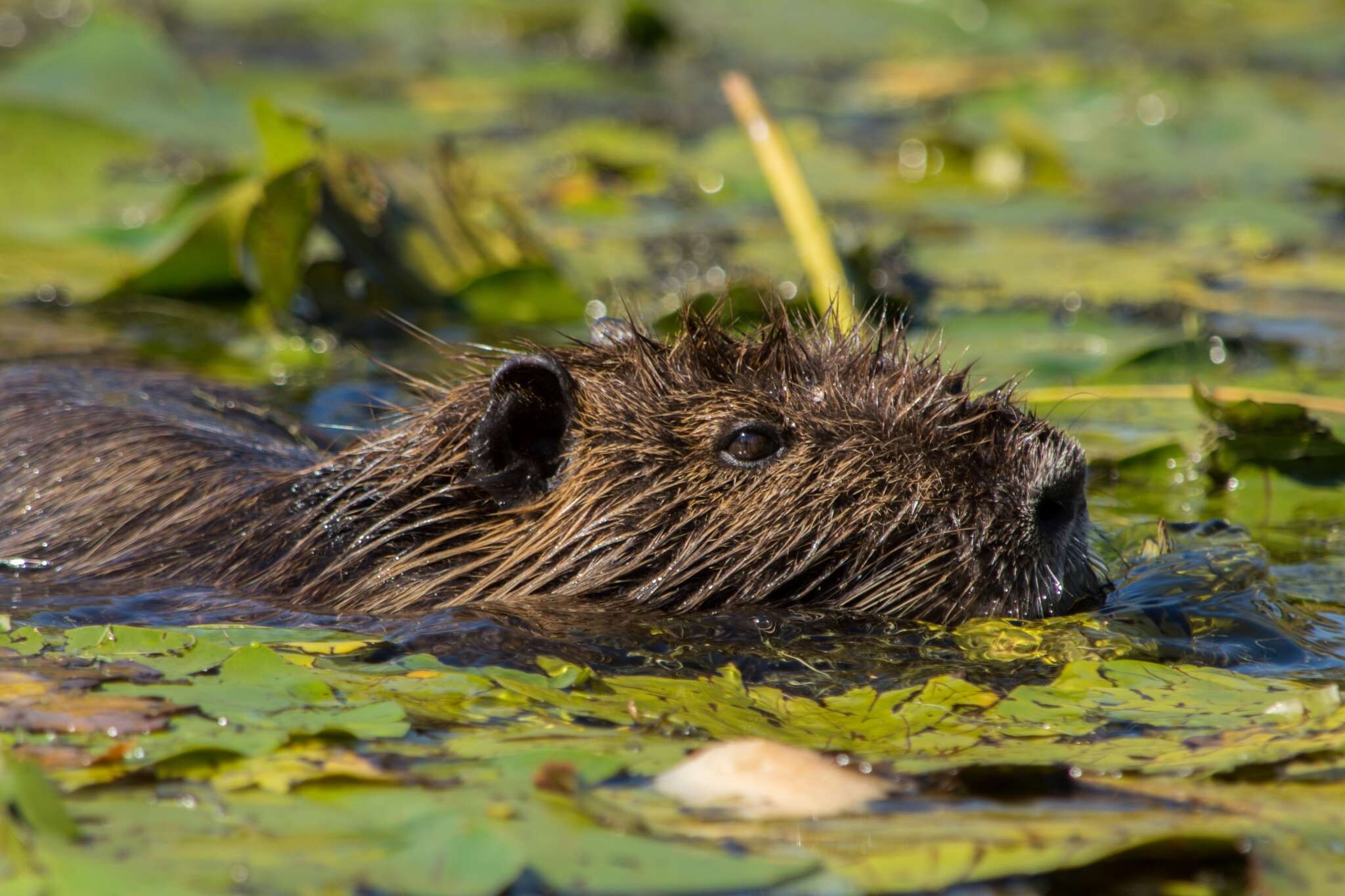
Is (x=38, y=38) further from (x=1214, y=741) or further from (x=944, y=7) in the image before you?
(x=1214, y=741)

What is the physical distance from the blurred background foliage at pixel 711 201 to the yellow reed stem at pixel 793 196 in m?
0.14

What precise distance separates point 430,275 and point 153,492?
3.42 meters

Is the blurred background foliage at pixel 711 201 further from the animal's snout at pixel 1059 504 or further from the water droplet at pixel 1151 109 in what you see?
the animal's snout at pixel 1059 504

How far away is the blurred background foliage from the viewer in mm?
6820

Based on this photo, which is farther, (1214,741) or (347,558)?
(347,558)

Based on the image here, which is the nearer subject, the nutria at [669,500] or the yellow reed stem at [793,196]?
the nutria at [669,500]

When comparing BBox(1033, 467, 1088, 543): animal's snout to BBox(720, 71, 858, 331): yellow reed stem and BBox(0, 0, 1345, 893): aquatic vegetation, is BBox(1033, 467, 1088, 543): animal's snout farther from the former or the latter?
BBox(720, 71, 858, 331): yellow reed stem

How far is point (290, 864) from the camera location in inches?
102

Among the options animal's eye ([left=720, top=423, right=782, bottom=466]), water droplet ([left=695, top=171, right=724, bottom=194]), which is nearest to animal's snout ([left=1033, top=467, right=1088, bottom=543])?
animal's eye ([left=720, top=423, right=782, bottom=466])

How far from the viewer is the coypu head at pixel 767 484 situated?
12.8ft

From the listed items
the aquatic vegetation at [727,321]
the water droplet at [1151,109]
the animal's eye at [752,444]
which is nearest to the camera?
the aquatic vegetation at [727,321]

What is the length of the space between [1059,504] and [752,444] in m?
0.70

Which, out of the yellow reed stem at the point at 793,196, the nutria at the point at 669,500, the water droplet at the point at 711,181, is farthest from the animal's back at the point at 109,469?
the water droplet at the point at 711,181

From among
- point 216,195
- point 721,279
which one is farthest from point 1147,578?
point 216,195
